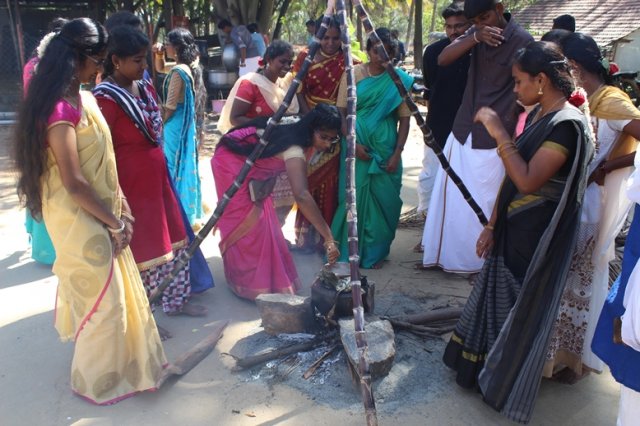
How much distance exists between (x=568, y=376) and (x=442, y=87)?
2479 millimetres

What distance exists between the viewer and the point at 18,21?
8.87m

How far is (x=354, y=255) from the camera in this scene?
2.58 meters

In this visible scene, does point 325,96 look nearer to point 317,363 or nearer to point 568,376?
point 317,363

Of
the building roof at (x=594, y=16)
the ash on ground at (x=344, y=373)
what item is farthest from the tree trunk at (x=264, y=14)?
the ash on ground at (x=344, y=373)

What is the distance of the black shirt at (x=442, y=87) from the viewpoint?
4.44m

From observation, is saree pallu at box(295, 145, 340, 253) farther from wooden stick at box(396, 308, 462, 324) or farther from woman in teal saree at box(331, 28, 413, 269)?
wooden stick at box(396, 308, 462, 324)

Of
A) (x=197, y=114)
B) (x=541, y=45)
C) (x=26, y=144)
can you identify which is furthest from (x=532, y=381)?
(x=197, y=114)

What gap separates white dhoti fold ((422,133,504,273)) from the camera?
3971 mm

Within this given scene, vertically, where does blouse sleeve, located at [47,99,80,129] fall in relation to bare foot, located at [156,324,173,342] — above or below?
above

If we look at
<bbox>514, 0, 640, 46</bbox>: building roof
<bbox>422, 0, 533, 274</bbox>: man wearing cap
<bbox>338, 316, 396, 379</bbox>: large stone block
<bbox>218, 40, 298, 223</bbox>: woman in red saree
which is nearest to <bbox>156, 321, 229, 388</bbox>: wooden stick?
<bbox>338, 316, 396, 379</bbox>: large stone block

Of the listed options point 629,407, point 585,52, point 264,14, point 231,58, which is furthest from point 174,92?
point 264,14

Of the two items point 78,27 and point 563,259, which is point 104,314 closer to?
point 78,27

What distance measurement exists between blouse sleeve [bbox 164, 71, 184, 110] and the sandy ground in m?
1.84

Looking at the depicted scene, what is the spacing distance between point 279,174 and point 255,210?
30 centimetres
